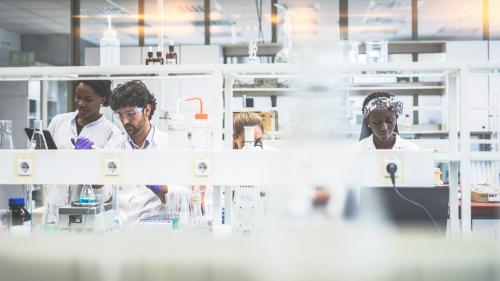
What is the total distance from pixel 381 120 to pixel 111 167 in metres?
1.48

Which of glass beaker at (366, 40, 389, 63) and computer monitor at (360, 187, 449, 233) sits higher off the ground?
glass beaker at (366, 40, 389, 63)

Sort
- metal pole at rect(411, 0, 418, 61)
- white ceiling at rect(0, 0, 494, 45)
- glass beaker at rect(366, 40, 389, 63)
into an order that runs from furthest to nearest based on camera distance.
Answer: white ceiling at rect(0, 0, 494, 45) < metal pole at rect(411, 0, 418, 61) < glass beaker at rect(366, 40, 389, 63)

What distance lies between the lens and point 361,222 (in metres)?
0.38

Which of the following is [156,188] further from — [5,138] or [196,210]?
[5,138]

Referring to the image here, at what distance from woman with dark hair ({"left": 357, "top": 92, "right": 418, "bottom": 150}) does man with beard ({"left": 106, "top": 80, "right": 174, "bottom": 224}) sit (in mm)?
1039

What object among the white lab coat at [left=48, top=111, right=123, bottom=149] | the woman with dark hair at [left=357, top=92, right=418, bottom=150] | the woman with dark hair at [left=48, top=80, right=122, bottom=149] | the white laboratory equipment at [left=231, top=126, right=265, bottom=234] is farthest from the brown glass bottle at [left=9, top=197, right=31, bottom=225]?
the woman with dark hair at [left=357, top=92, right=418, bottom=150]

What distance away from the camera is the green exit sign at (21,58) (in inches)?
248

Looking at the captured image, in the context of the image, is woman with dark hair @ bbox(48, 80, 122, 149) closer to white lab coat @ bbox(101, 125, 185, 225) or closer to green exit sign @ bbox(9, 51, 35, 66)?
white lab coat @ bbox(101, 125, 185, 225)

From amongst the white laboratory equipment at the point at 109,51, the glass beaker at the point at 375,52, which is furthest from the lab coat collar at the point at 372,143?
the white laboratory equipment at the point at 109,51

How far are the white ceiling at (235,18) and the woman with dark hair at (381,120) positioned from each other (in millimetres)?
3134

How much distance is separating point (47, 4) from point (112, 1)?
752 millimetres

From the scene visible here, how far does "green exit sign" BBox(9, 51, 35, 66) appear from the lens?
629cm

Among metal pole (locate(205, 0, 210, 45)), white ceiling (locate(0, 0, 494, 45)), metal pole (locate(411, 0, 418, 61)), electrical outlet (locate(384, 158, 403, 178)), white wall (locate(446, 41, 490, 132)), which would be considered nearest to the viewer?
electrical outlet (locate(384, 158, 403, 178))

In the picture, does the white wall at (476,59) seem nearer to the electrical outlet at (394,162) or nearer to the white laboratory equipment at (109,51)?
the electrical outlet at (394,162)
